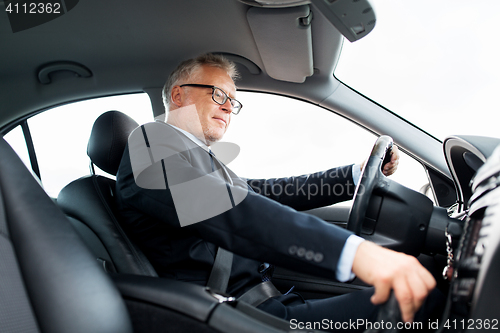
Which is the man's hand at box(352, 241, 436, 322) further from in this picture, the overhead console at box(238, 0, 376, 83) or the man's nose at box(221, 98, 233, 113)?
the man's nose at box(221, 98, 233, 113)

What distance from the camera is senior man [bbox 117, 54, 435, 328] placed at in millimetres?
585

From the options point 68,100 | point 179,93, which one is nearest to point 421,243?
point 179,93

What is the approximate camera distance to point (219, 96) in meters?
1.43

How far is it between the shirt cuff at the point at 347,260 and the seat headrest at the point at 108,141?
1008mm

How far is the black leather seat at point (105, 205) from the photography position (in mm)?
1074

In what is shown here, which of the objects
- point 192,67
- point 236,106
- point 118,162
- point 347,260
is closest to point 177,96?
point 192,67

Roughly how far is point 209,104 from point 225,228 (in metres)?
0.82

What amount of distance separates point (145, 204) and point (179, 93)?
749mm

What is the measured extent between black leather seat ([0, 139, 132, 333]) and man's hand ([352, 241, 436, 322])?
0.50m

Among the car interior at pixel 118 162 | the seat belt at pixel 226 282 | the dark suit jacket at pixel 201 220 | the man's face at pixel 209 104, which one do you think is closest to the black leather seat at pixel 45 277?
the car interior at pixel 118 162

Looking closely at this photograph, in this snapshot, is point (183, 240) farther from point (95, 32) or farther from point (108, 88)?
point (108, 88)

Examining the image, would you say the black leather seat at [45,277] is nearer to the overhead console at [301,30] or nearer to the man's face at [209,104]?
the man's face at [209,104]

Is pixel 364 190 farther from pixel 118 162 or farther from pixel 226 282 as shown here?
pixel 118 162

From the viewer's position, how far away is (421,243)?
921 mm
